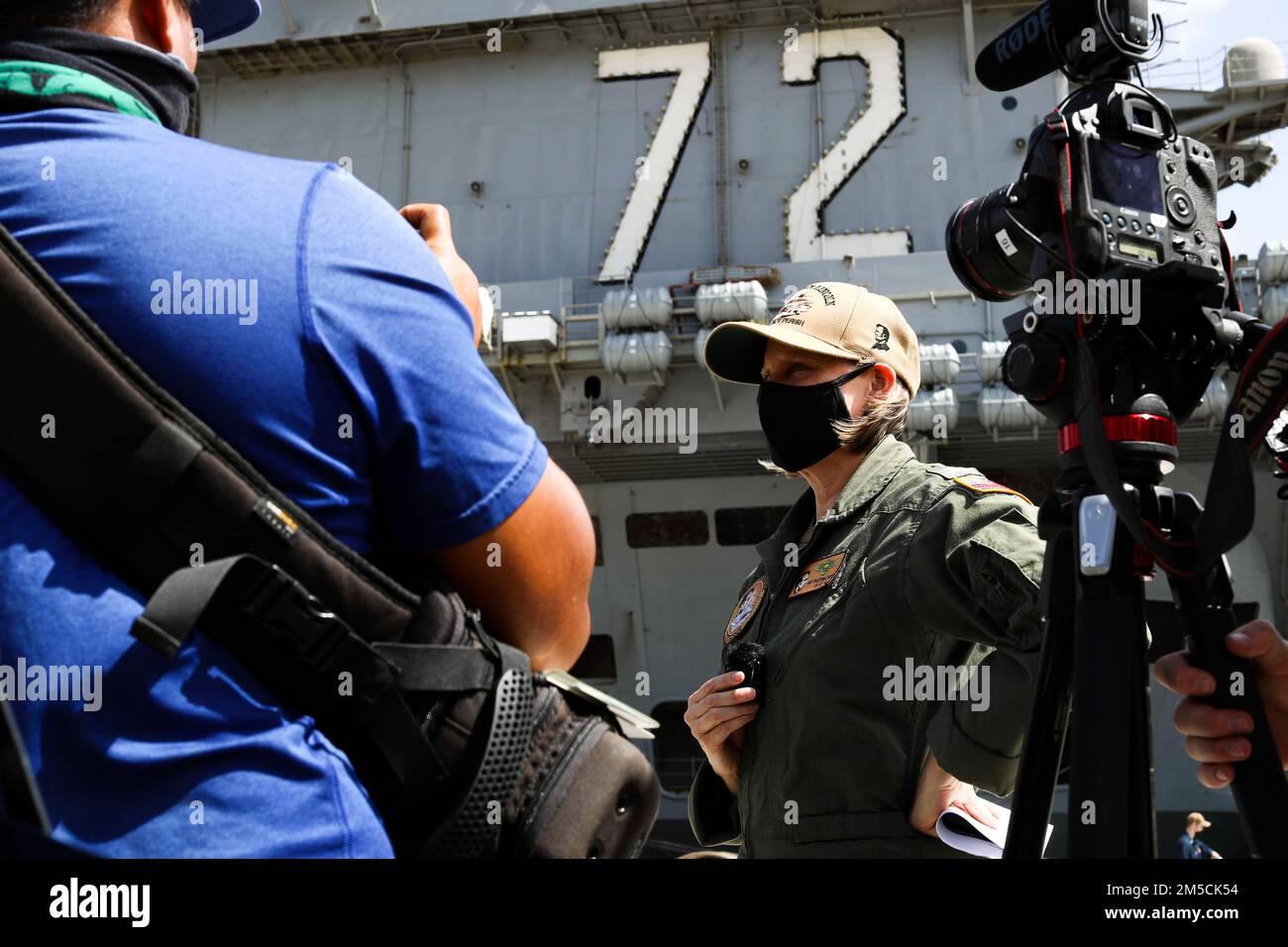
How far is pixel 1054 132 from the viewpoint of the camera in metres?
1.86

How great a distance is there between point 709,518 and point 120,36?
10874 mm

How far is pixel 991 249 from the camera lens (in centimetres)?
206

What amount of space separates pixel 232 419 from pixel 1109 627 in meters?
1.28

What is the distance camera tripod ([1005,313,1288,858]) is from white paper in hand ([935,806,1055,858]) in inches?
17.7

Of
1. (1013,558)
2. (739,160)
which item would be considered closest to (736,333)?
(1013,558)

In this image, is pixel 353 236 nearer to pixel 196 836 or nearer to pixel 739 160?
pixel 196 836

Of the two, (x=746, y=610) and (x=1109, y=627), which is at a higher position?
(x=1109, y=627)

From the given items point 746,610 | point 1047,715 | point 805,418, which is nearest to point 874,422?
point 805,418

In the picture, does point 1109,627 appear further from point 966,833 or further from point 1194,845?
point 1194,845

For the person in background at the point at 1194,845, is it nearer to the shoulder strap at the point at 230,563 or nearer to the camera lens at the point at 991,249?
the camera lens at the point at 991,249

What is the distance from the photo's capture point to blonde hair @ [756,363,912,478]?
8.73 feet

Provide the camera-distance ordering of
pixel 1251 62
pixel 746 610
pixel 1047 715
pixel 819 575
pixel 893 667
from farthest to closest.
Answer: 1. pixel 1251 62
2. pixel 746 610
3. pixel 819 575
4. pixel 893 667
5. pixel 1047 715

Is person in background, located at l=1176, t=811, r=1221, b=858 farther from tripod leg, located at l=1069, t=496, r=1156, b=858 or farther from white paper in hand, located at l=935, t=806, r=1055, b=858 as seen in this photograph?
tripod leg, located at l=1069, t=496, r=1156, b=858

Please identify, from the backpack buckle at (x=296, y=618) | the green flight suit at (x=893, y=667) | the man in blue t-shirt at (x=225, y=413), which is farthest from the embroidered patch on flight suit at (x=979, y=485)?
the backpack buckle at (x=296, y=618)
